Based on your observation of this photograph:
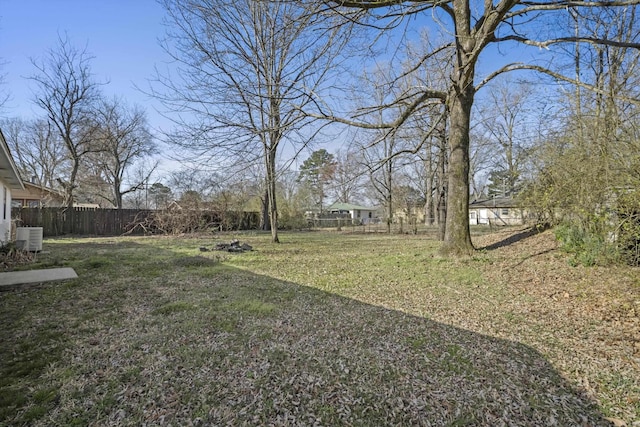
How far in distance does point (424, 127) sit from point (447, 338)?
10127mm

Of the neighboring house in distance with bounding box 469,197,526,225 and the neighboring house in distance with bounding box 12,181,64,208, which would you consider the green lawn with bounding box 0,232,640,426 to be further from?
the neighboring house in distance with bounding box 469,197,526,225

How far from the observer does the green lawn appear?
2.06m

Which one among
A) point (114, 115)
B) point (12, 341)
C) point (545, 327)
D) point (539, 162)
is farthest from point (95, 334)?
point (114, 115)

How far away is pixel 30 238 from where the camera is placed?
8812mm

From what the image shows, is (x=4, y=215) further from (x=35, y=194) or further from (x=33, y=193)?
(x=35, y=194)

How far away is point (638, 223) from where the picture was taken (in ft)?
15.0

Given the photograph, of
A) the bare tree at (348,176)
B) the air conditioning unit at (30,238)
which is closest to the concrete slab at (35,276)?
the air conditioning unit at (30,238)

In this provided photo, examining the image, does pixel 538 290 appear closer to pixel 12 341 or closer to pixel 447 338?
pixel 447 338

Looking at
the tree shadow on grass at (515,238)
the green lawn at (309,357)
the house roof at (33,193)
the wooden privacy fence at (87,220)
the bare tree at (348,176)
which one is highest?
the house roof at (33,193)

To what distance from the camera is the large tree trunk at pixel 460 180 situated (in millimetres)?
6793

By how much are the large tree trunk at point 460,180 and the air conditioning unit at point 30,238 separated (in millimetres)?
11107

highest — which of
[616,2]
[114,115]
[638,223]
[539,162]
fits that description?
[114,115]

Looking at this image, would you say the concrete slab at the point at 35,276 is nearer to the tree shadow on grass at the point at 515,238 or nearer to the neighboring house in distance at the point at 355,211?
the tree shadow on grass at the point at 515,238

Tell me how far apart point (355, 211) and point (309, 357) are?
138ft
